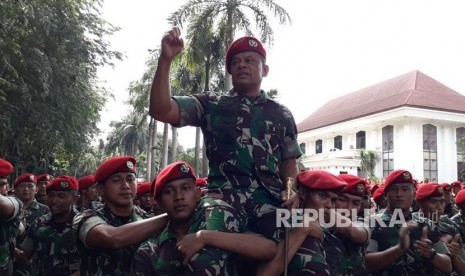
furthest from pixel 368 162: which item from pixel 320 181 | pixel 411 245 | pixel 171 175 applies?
pixel 171 175

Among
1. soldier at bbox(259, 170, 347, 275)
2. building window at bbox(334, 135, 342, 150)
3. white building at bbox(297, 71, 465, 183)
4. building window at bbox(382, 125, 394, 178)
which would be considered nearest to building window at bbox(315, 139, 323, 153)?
building window at bbox(334, 135, 342, 150)

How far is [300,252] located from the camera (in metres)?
2.75

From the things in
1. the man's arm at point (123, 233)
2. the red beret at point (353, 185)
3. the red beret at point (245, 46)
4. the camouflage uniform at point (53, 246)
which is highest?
the red beret at point (245, 46)

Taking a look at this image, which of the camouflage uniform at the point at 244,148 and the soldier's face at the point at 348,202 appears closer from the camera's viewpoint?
the camouflage uniform at the point at 244,148

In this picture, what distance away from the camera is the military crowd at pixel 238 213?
268cm

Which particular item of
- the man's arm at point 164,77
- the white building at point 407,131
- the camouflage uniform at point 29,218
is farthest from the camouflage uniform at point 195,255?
the white building at point 407,131

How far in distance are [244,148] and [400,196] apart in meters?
1.92

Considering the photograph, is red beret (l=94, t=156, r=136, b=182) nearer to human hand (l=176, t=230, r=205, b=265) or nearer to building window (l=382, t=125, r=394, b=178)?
human hand (l=176, t=230, r=205, b=265)

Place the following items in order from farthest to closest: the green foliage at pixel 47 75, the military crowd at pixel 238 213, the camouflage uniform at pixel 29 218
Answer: the green foliage at pixel 47 75
the camouflage uniform at pixel 29 218
the military crowd at pixel 238 213

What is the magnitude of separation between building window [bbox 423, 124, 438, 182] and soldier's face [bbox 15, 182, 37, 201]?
3782 cm

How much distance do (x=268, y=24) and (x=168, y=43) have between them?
13.9 metres

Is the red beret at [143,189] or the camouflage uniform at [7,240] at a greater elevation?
the red beret at [143,189]

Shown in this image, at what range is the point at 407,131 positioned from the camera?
39.8 metres

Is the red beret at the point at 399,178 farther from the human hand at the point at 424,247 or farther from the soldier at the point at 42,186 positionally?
the soldier at the point at 42,186
